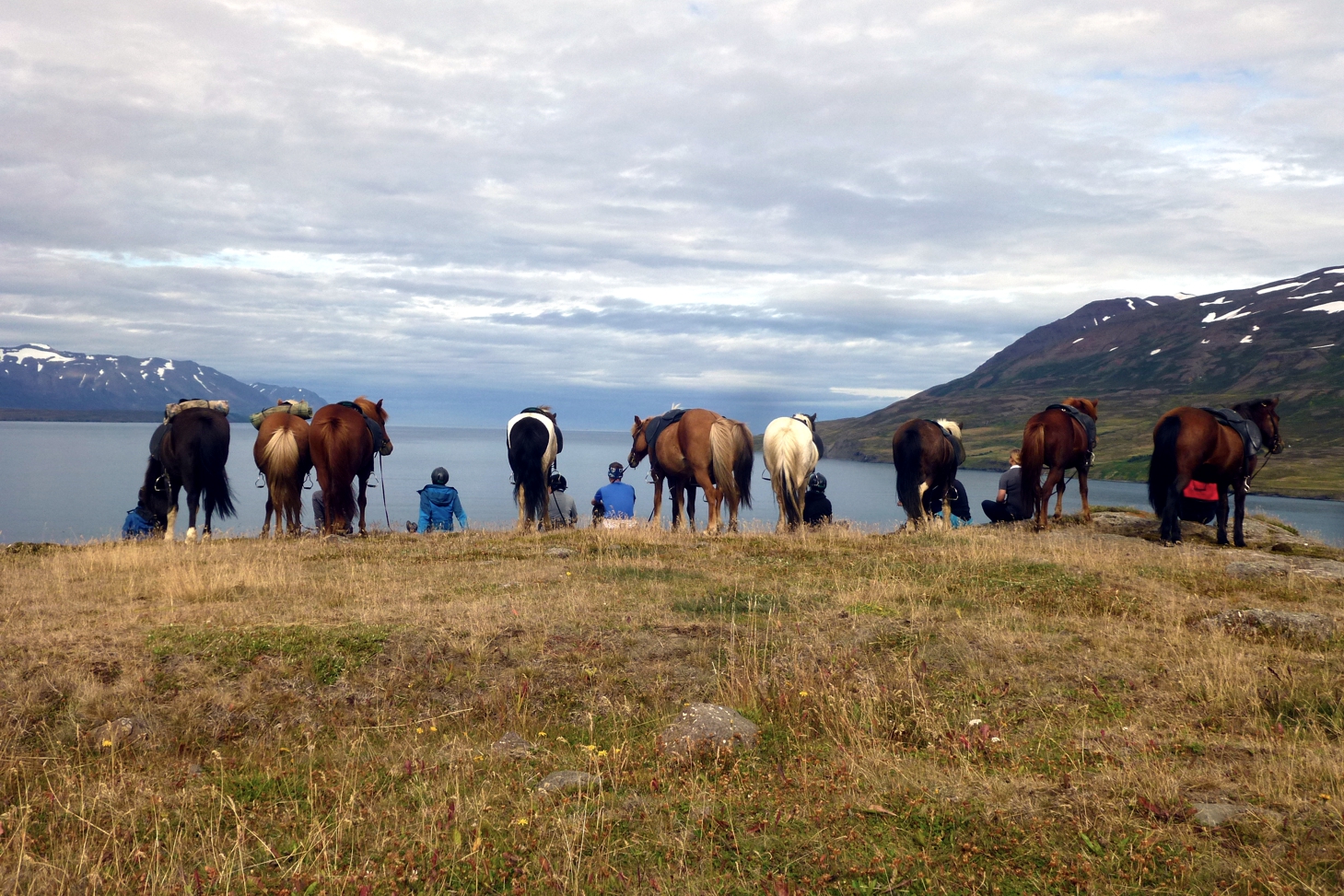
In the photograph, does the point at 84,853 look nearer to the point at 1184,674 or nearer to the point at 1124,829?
the point at 1124,829

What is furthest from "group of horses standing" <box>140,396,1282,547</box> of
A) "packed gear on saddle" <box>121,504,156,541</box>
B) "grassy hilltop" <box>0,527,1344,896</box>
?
"grassy hilltop" <box>0,527,1344,896</box>

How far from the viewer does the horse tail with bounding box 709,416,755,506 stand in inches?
696

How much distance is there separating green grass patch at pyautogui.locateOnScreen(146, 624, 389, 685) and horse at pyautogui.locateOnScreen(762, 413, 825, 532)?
10.5 metres

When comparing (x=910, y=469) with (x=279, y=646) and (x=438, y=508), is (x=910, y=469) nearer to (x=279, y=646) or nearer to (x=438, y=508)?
(x=438, y=508)

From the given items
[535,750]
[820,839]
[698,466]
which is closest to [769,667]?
[535,750]

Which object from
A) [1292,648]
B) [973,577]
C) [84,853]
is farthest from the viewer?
[973,577]

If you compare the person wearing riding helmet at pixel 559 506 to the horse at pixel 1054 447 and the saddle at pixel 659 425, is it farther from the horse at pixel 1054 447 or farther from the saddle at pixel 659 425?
the horse at pixel 1054 447

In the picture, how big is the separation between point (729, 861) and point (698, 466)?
1358cm

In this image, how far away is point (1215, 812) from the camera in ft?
15.4

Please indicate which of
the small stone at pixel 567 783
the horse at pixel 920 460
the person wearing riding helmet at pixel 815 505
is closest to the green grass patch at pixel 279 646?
the small stone at pixel 567 783

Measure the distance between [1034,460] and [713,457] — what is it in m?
6.25

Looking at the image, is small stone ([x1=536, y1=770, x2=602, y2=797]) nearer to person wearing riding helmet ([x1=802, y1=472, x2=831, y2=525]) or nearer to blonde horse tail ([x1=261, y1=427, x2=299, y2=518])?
blonde horse tail ([x1=261, y1=427, x2=299, y2=518])

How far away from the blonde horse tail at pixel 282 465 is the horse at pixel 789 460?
912 cm

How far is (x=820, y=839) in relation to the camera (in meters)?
4.59
